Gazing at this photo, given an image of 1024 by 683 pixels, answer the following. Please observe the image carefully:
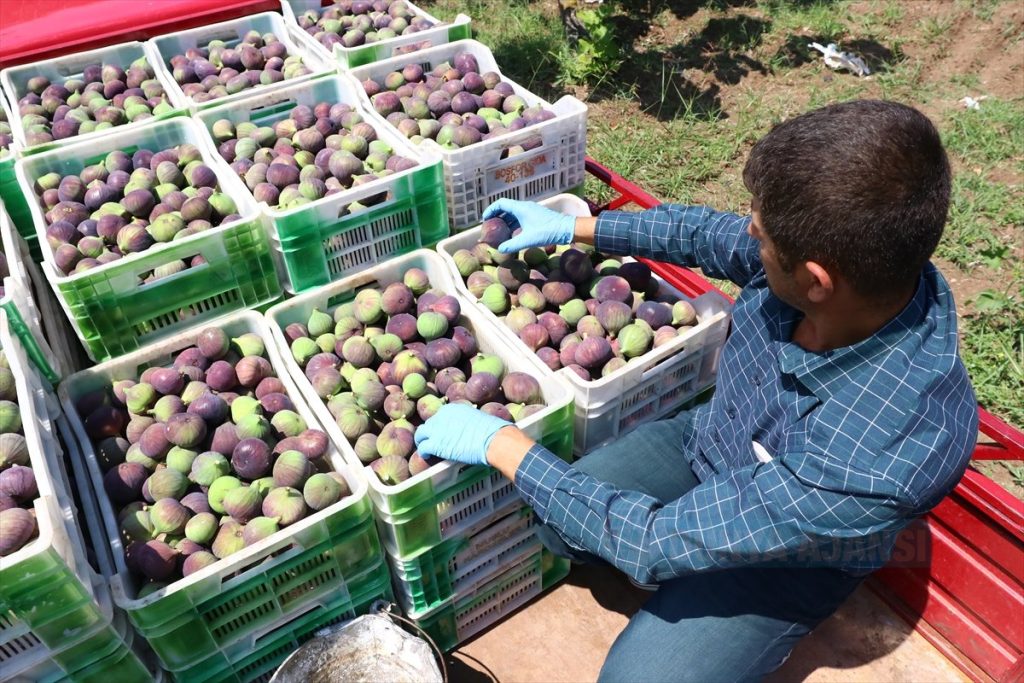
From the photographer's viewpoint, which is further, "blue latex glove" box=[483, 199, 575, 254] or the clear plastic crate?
the clear plastic crate

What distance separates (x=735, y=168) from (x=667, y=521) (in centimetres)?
378

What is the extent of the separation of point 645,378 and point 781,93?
14.2ft

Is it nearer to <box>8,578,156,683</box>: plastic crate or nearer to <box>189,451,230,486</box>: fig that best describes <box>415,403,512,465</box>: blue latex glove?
<box>189,451,230,486</box>: fig

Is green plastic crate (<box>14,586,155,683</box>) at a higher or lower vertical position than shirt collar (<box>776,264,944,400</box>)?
lower

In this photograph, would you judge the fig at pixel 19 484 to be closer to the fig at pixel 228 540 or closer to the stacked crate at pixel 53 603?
the stacked crate at pixel 53 603

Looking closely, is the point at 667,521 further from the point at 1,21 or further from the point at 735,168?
the point at 1,21

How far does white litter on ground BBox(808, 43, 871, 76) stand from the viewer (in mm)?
5969

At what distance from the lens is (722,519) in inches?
70.7

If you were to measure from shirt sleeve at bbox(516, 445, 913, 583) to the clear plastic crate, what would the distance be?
247 centimetres

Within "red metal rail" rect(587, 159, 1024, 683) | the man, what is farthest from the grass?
the man

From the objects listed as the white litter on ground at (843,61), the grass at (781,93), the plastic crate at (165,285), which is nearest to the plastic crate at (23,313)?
the plastic crate at (165,285)

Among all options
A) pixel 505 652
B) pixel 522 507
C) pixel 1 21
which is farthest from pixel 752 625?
pixel 1 21

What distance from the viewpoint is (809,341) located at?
1896mm

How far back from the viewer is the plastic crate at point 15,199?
9.78 feet
